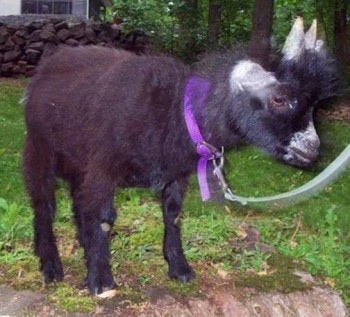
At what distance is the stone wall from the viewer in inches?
645

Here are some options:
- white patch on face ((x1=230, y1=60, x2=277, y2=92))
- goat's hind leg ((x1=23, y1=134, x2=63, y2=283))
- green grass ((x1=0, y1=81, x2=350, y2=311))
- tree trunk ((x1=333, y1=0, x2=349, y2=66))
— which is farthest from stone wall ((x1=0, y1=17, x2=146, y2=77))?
white patch on face ((x1=230, y1=60, x2=277, y2=92))

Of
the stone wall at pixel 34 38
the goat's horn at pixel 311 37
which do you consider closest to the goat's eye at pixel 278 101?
the goat's horn at pixel 311 37

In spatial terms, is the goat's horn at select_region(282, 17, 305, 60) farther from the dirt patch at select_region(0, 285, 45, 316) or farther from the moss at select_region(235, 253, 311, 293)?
the dirt patch at select_region(0, 285, 45, 316)

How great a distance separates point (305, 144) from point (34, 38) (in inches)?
529

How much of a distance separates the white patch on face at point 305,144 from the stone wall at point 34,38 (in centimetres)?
1231

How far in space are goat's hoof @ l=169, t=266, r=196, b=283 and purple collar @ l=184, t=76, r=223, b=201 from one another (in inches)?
30.5

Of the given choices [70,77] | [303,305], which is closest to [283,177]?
Result: [303,305]

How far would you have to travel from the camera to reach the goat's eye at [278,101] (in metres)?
3.97

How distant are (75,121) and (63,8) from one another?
53.4 ft

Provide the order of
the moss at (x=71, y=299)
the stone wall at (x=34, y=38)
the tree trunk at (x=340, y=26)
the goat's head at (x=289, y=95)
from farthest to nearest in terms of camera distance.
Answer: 1. the stone wall at (x=34, y=38)
2. the tree trunk at (x=340, y=26)
3. the moss at (x=71, y=299)
4. the goat's head at (x=289, y=95)

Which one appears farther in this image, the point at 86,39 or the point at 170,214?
the point at 86,39

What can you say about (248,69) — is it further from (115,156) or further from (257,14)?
(257,14)

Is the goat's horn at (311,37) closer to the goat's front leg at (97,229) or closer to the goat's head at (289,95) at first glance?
the goat's head at (289,95)

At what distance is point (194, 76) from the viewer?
4438 millimetres
